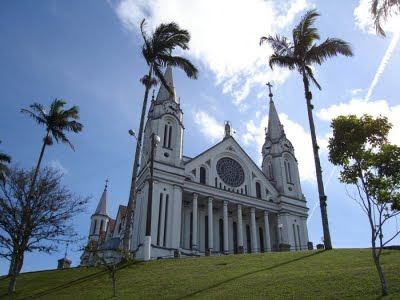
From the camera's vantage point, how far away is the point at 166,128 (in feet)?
140

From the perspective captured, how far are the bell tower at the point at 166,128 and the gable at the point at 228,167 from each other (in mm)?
2279

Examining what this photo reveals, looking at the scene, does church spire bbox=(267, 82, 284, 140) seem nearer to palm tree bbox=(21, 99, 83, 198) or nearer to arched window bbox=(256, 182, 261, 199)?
arched window bbox=(256, 182, 261, 199)

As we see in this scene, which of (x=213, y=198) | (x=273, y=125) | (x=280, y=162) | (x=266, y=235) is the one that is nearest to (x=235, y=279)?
(x=213, y=198)

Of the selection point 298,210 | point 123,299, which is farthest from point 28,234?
point 298,210

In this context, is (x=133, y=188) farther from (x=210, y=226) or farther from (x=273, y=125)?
(x=273, y=125)

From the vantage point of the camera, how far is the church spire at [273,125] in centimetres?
5219

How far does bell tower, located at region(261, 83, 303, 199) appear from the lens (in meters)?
47.8

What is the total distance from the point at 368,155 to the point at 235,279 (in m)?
7.50

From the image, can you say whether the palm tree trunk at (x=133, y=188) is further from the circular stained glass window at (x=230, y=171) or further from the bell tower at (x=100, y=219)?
the bell tower at (x=100, y=219)

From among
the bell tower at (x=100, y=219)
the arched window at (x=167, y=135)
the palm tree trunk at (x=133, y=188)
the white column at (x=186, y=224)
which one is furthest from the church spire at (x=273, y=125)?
the bell tower at (x=100, y=219)

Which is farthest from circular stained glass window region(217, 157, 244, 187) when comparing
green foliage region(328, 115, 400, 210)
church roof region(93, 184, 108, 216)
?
church roof region(93, 184, 108, 216)

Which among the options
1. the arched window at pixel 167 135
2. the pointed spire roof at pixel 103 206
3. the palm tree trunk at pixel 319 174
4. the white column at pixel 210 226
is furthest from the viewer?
the pointed spire roof at pixel 103 206

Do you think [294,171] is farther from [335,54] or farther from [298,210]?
[335,54]

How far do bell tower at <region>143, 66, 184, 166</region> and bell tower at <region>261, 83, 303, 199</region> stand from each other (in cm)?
1366
